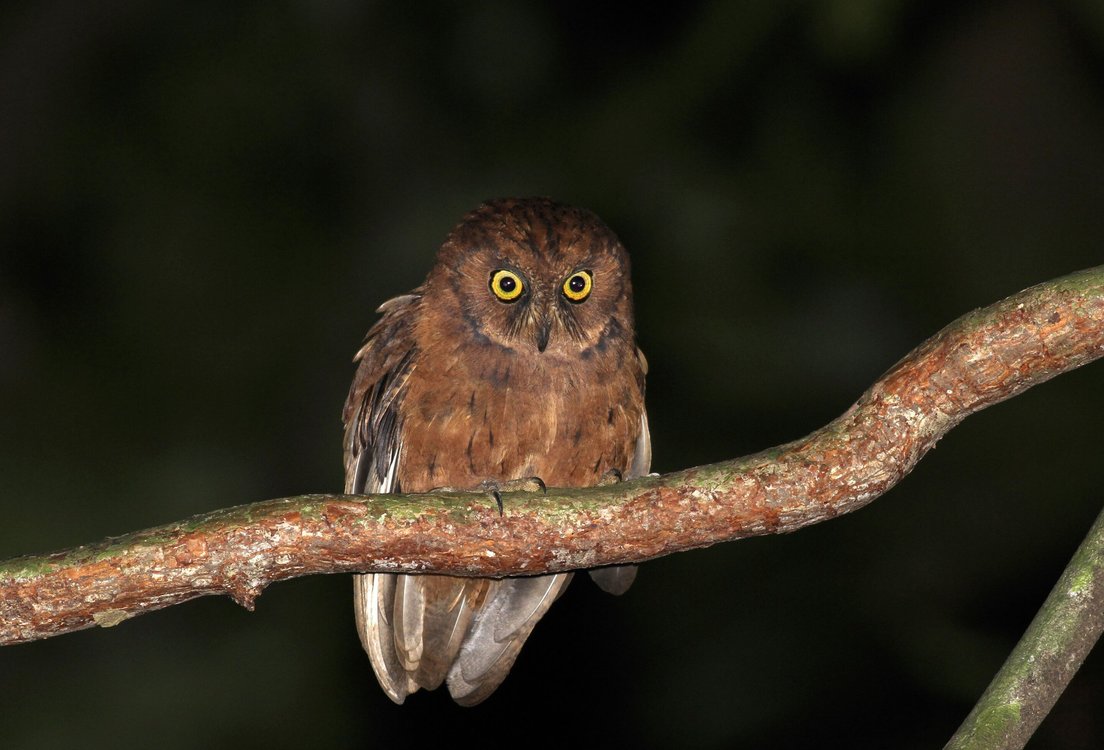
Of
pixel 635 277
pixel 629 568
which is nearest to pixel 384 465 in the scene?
pixel 629 568

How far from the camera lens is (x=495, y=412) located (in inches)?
125

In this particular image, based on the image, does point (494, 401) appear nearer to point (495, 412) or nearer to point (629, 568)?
point (495, 412)

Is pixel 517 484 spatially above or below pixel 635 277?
below

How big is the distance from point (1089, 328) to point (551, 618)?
11.6 feet

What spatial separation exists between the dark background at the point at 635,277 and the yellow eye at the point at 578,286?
1805mm

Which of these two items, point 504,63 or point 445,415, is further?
point 504,63

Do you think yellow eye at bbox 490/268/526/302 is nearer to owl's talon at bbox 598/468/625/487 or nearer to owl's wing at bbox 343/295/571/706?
owl's wing at bbox 343/295/571/706

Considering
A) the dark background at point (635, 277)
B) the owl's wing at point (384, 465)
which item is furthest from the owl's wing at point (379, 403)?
the dark background at point (635, 277)

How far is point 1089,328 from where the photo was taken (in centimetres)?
216

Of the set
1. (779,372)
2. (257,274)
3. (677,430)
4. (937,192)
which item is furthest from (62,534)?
(937,192)

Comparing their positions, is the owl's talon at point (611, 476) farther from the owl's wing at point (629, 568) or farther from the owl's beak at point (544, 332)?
the owl's beak at point (544, 332)

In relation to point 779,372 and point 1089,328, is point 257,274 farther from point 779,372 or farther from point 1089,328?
point 1089,328

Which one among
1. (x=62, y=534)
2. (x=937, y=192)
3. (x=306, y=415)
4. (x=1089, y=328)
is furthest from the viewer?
(x=306, y=415)

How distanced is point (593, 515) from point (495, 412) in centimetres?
87
